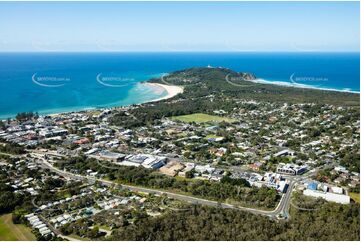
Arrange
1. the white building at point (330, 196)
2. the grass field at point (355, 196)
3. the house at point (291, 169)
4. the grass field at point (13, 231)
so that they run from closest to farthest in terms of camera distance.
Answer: the grass field at point (13, 231), the white building at point (330, 196), the grass field at point (355, 196), the house at point (291, 169)

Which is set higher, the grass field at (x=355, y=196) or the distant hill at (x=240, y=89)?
the distant hill at (x=240, y=89)

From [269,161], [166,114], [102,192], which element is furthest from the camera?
[166,114]

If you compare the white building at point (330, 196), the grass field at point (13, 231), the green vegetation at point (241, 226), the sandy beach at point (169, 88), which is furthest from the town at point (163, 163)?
the sandy beach at point (169, 88)

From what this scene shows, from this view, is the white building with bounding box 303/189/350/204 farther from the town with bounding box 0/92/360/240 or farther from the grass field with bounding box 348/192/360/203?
the grass field with bounding box 348/192/360/203

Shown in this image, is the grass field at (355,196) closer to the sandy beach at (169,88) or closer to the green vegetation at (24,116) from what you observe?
the green vegetation at (24,116)

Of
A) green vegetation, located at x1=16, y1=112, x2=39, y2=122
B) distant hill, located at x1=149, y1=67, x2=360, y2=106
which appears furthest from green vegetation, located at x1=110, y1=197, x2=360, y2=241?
distant hill, located at x1=149, y1=67, x2=360, y2=106

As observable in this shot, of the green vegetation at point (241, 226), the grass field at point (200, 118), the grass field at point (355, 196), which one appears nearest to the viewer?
the green vegetation at point (241, 226)

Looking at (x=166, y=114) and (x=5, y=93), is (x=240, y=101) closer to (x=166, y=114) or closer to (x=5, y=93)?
(x=166, y=114)

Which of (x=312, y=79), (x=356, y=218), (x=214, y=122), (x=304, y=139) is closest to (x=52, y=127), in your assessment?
(x=214, y=122)
